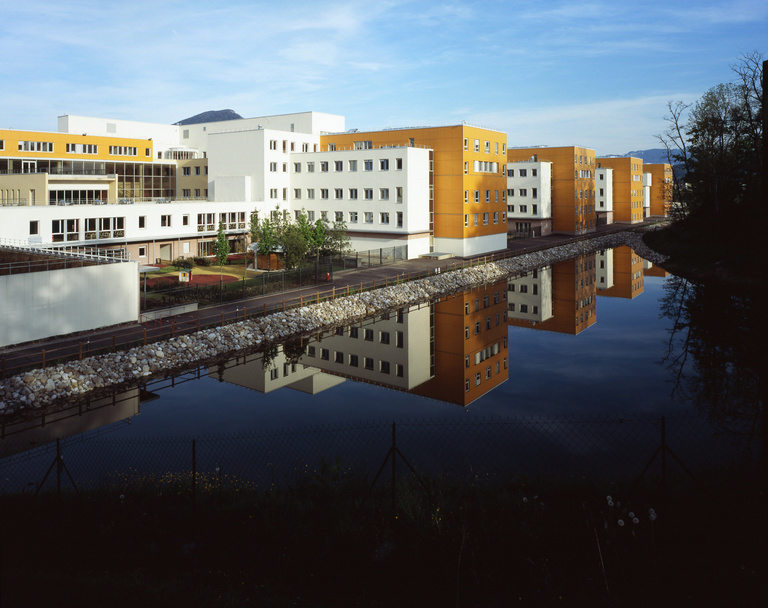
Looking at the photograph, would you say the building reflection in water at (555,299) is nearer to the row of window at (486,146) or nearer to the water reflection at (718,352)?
the water reflection at (718,352)

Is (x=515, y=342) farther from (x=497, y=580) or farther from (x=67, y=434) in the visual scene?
(x=497, y=580)

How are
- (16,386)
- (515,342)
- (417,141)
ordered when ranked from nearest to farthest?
(16,386) < (515,342) < (417,141)

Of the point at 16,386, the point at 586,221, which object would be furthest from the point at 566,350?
the point at 586,221

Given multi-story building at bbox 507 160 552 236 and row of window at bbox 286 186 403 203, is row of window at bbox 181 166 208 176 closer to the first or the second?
row of window at bbox 286 186 403 203

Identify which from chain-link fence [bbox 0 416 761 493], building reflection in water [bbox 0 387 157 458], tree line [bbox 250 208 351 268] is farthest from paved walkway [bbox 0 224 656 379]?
chain-link fence [bbox 0 416 761 493]

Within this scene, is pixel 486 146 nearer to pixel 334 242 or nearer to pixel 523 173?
pixel 334 242

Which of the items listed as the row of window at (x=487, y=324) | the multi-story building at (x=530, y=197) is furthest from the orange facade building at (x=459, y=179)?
the multi-story building at (x=530, y=197)

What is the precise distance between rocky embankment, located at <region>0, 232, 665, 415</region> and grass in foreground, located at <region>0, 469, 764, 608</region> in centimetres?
841

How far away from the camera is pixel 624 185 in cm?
11206

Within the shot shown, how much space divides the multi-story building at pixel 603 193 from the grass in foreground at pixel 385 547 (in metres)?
103

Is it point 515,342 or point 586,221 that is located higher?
point 586,221

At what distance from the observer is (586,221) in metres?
90.8

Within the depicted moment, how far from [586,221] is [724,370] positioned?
229ft

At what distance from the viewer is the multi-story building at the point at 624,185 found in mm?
110938
